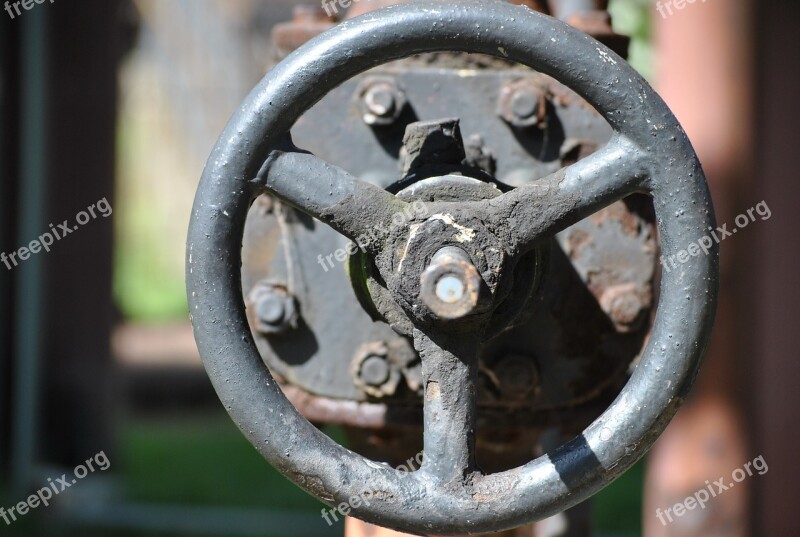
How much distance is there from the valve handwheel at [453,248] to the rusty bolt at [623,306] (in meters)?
0.25

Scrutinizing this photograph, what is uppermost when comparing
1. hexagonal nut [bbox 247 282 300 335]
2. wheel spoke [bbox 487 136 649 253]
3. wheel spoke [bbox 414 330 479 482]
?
hexagonal nut [bbox 247 282 300 335]

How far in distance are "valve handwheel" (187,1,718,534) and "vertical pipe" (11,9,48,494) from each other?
2.81 meters

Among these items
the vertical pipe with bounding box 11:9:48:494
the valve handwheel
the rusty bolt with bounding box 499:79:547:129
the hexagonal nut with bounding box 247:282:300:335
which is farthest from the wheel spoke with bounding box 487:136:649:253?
the vertical pipe with bounding box 11:9:48:494

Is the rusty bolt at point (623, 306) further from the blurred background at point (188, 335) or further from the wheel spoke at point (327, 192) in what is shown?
the blurred background at point (188, 335)

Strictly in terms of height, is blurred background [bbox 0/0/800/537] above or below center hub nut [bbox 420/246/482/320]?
above

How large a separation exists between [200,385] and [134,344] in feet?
4.50

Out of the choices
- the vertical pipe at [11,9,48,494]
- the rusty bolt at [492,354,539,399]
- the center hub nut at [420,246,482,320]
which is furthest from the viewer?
the vertical pipe at [11,9,48,494]

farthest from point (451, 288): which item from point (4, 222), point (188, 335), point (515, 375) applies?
point (188, 335)

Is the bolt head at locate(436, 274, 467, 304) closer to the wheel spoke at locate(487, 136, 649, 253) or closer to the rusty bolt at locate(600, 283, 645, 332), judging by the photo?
the wheel spoke at locate(487, 136, 649, 253)

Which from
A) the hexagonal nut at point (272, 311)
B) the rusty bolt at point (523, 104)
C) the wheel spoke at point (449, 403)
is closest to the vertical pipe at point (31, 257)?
the hexagonal nut at point (272, 311)

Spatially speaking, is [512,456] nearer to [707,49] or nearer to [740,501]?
[740,501]

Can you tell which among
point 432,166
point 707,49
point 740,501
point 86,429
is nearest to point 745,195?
point 707,49

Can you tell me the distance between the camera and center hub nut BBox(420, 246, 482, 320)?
738mm

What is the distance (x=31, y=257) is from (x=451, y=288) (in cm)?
294
